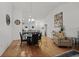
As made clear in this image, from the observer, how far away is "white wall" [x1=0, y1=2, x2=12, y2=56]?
108 inches

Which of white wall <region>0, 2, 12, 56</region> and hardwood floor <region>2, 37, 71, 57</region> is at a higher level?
white wall <region>0, 2, 12, 56</region>

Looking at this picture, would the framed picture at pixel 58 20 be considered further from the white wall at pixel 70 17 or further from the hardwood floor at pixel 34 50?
the hardwood floor at pixel 34 50

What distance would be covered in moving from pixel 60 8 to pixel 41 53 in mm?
1048

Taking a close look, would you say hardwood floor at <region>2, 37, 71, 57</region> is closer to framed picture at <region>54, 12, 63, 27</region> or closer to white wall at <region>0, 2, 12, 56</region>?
white wall at <region>0, 2, 12, 56</region>

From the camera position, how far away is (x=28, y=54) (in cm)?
284

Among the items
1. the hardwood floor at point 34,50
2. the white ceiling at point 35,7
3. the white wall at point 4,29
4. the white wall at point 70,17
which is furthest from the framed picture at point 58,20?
the white wall at point 4,29

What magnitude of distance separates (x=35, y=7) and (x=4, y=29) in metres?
0.80

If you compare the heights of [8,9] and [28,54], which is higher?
[8,9]

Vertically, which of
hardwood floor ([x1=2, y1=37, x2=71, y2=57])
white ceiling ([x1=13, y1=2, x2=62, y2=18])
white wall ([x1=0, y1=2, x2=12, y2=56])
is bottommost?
hardwood floor ([x1=2, y1=37, x2=71, y2=57])

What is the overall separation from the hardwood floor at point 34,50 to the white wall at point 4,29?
11 cm

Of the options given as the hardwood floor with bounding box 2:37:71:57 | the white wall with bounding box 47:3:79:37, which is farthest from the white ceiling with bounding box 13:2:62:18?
the hardwood floor with bounding box 2:37:71:57

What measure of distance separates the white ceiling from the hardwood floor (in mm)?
610

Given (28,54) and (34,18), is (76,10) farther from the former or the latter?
(28,54)

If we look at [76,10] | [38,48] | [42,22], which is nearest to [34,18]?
[42,22]
